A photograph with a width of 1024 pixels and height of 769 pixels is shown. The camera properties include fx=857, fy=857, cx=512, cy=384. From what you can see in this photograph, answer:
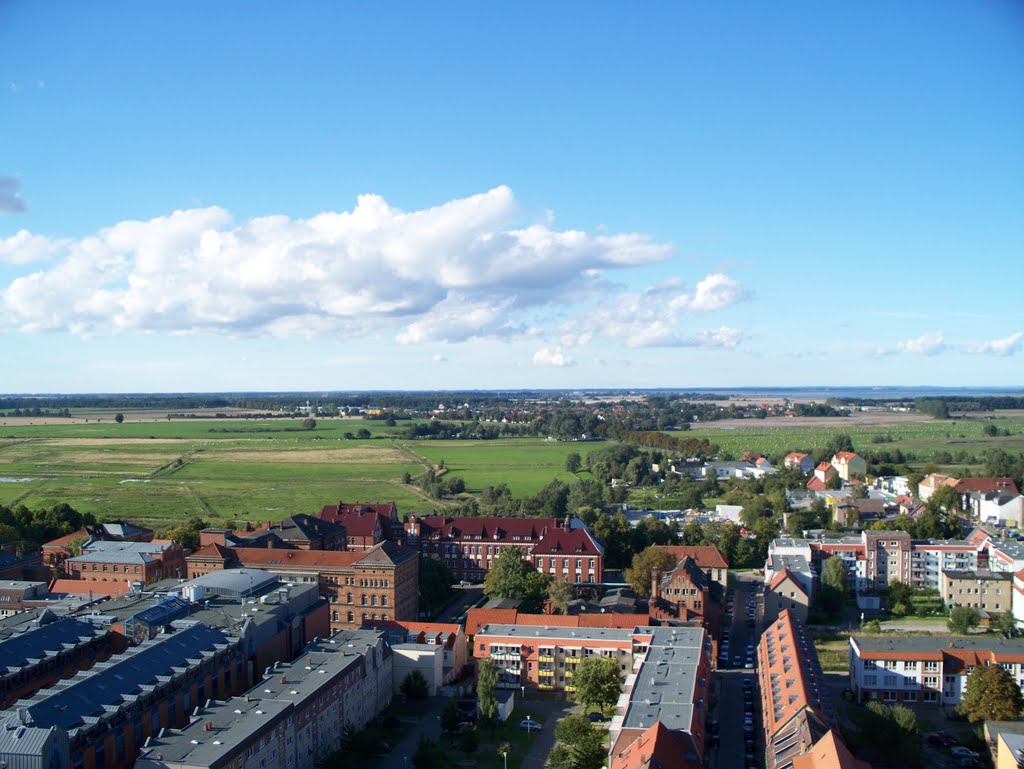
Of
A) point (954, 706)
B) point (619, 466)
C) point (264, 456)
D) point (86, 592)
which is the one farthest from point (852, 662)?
point (264, 456)

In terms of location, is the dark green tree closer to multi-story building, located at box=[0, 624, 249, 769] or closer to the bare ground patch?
multi-story building, located at box=[0, 624, 249, 769]

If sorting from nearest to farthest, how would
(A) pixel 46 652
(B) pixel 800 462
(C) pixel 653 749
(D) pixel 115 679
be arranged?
(C) pixel 653 749, (D) pixel 115 679, (A) pixel 46 652, (B) pixel 800 462

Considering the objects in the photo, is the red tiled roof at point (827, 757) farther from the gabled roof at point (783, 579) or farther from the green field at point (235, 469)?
the green field at point (235, 469)

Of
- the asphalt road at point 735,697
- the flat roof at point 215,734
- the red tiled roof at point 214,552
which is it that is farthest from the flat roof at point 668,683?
the red tiled roof at point 214,552

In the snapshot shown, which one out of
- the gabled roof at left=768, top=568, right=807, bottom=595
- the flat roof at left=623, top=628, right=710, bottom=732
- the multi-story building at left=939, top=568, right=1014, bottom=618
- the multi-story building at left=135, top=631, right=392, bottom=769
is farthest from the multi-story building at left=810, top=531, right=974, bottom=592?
the multi-story building at left=135, top=631, right=392, bottom=769

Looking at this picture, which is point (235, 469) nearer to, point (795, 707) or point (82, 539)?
point (82, 539)

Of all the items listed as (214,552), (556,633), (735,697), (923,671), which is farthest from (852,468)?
(214,552)
